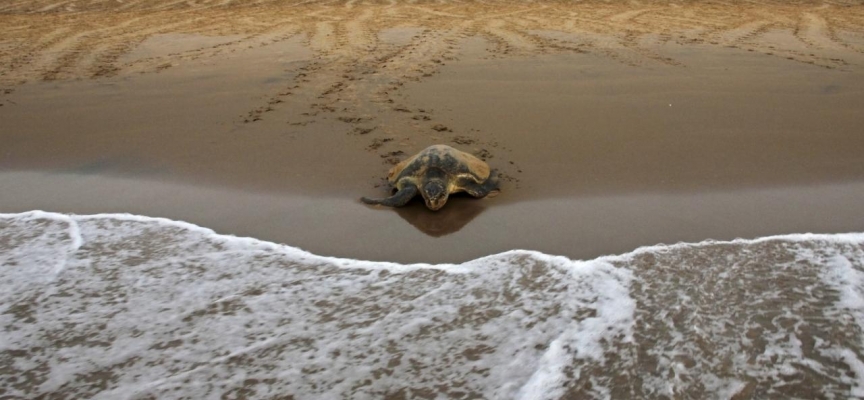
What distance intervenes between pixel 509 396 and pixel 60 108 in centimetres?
607

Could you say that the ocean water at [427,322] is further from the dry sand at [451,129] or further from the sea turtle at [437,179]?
the sea turtle at [437,179]

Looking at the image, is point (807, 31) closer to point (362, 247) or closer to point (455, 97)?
point (455, 97)

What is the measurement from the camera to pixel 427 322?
3.15 m

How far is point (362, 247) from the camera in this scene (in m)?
3.87

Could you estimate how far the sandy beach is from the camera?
2.85m

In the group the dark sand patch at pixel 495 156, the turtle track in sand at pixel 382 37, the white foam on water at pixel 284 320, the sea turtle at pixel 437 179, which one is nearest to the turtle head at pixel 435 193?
the sea turtle at pixel 437 179

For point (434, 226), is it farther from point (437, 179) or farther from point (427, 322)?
point (427, 322)

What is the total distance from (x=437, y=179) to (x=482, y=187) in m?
0.40

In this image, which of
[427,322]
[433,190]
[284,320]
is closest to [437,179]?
[433,190]

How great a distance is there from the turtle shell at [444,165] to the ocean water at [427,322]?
0.90 meters

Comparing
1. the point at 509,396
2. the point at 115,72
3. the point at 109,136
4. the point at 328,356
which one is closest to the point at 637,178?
the point at 509,396

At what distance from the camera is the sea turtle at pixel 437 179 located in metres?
4.27

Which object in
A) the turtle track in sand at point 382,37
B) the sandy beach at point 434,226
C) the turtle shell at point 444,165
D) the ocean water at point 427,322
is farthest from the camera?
the turtle track in sand at point 382,37

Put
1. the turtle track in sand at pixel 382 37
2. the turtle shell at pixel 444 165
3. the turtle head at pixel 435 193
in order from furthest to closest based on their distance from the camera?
1. the turtle track in sand at pixel 382 37
2. the turtle shell at pixel 444 165
3. the turtle head at pixel 435 193
